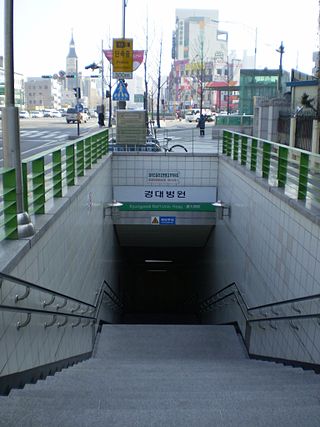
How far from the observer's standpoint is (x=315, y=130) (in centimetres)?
1909

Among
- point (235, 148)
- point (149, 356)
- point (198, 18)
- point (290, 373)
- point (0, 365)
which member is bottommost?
point (149, 356)

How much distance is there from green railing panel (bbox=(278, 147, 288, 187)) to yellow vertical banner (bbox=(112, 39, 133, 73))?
11612 mm

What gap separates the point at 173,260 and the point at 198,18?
185 metres

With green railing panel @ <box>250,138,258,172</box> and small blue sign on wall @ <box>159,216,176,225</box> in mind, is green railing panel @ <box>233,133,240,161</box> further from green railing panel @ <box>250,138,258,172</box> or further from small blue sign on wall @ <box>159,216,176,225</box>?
small blue sign on wall @ <box>159,216,176,225</box>

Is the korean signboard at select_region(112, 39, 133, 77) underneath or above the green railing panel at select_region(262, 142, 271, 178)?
above

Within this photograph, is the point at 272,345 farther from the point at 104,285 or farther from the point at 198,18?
the point at 198,18

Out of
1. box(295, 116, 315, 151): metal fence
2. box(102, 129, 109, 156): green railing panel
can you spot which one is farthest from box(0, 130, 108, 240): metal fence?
box(295, 116, 315, 151): metal fence

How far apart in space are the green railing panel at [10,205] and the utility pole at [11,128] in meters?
0.05

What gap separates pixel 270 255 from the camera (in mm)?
10031

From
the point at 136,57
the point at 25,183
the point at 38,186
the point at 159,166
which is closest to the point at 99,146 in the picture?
the point at 159,166

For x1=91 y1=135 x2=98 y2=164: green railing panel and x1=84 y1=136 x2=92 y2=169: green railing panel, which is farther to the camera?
x1=91 y1=135 x2=98 y2=164: green railing panel

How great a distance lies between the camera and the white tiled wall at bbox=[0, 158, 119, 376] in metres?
5.22

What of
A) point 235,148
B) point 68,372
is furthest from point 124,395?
point 235,148

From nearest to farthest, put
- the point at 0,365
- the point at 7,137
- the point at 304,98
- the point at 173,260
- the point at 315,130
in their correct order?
1. the point at 0,365
2. the point at 7,137
3. the point at 315,130
4. the point at 304,98
5. the point at 173,260
